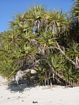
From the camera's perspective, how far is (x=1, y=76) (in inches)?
711

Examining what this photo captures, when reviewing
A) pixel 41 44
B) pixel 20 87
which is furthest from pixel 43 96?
pixel 20 87

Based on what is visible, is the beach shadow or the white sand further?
the beach shadow

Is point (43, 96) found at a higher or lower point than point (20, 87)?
lower

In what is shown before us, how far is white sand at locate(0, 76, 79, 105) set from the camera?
1026cm

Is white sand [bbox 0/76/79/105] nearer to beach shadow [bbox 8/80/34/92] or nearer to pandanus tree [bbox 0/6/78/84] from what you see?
beach shadow [bbox 8/80/34/92]

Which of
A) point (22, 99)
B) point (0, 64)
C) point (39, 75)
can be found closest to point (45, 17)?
point (39, 75)

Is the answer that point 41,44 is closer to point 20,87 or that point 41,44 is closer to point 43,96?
point 43,96

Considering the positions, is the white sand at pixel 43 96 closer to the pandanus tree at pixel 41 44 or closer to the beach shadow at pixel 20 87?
the beach shadow at pixel 20 87

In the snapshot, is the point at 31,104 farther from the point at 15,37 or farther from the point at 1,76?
the point at 1,76

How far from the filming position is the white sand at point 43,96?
10.3 metres

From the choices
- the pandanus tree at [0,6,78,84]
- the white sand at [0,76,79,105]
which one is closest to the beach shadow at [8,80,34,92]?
the white sand at [0,76,79,105]

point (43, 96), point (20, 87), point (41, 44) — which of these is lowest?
point (43, 96)

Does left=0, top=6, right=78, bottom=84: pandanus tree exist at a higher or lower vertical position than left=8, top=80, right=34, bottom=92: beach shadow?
higher

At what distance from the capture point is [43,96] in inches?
447
